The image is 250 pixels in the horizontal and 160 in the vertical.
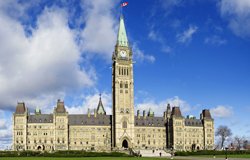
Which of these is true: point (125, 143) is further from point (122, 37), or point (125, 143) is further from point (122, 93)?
point (122, 37)

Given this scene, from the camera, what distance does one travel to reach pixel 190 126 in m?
181

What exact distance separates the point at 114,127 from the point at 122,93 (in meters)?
13.8

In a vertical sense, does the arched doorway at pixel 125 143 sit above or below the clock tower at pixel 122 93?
below

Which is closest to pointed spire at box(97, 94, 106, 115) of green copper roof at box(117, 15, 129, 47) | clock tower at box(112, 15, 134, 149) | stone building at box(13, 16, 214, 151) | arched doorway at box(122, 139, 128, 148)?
stone building at box(13, 16, 214, 151)

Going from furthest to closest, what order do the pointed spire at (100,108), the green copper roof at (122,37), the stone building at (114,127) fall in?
the pointed spire at (100,108)
the green copper roof at (122,37)
the stone building at (114,127)

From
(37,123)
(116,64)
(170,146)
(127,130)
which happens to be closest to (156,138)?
(170,146)

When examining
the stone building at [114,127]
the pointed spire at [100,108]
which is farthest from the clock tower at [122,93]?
the pointed spire at [100,108]

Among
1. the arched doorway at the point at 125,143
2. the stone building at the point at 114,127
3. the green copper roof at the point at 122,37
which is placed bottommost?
the arched doorway at the point at 125,143

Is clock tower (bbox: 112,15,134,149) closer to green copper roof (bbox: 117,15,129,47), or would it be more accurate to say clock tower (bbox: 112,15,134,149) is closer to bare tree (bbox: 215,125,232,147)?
green copper roof (bbox: 117,15,129,47)

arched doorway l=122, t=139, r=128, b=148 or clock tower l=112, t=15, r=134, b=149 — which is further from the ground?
clock tower l=112, t=15, r=134, b=149

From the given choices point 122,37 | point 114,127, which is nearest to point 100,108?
point 114,127

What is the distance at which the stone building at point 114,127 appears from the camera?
160 metres

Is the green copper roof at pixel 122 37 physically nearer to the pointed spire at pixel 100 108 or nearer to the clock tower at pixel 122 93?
the clock tower at pixel 122 93

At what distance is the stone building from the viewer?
526ft
